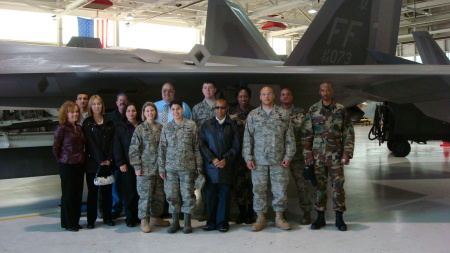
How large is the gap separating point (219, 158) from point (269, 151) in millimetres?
592

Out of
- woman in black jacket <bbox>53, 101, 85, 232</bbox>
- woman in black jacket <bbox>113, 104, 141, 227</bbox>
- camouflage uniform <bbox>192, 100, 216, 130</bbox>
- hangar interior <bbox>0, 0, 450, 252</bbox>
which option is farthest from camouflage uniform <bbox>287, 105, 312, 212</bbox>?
woman in black jacket <bbox>53, 101, 85, 232</bbox>

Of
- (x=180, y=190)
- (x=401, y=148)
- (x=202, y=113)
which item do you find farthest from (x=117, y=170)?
(x=401, y=148)

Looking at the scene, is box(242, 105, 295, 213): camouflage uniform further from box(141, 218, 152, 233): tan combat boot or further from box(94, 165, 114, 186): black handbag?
box(94, 165, 114, 186): black handbag

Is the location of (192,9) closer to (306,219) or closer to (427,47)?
(427,47)

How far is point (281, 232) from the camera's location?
181 inches

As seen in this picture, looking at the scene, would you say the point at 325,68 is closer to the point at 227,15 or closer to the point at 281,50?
the point at 227,15

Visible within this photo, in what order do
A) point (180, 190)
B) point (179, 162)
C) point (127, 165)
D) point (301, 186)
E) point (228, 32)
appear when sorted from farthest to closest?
point (228, 32), point (301, 186), point (127, 165), point (180, 190), point (179, 162)

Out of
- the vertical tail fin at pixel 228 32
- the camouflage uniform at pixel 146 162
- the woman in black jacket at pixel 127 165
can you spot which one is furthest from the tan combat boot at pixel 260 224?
the vertical tail fin at pixel 228 32

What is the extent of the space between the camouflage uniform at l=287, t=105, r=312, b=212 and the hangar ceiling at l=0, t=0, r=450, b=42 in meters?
12.7

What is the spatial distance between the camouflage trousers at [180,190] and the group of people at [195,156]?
12mm

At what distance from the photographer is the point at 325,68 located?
5.55 metres

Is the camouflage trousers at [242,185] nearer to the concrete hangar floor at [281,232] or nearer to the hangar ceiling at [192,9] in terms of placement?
the concrete hangar floor at [281,232]

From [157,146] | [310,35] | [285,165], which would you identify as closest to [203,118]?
[157,146]

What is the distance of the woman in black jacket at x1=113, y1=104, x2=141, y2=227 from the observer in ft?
15.8
